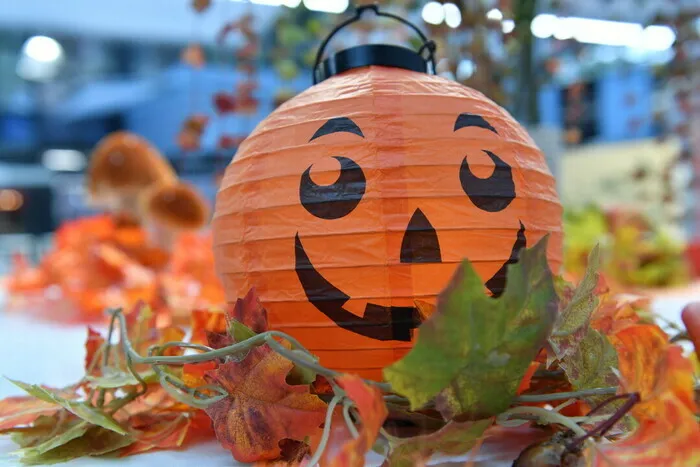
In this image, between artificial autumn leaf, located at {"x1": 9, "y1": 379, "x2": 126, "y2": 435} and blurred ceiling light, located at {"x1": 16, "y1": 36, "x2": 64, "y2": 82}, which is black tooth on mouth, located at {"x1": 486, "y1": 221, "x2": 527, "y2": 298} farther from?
blurred ceiling light, located at {"x1": 16, "y1": 36, "x2": 64, "y2": 82}

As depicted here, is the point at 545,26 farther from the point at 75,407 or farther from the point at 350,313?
the point at 75,407

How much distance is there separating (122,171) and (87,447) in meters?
1.18

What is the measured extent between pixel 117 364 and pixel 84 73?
15.6ft

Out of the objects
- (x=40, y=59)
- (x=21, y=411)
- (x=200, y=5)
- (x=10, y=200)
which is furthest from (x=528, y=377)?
(x=10, y=200)

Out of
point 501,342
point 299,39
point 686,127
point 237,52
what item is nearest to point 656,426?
point 501,342

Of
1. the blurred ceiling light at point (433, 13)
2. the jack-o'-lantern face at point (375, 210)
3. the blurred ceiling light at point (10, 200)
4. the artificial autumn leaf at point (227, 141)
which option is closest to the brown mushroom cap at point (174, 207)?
the artificial autumn leaf at point (227, 141)

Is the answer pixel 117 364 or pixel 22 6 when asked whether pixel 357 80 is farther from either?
pixel 22 6

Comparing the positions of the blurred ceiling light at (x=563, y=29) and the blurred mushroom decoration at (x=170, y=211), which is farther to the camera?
the blurred mushroom decoration at (x=170, y=211)

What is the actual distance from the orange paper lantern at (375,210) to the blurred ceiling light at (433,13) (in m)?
0.46

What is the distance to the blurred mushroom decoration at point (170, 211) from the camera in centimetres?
140

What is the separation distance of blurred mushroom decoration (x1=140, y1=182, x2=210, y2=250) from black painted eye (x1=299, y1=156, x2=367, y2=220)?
102 centimetres

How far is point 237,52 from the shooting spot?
1185 mm

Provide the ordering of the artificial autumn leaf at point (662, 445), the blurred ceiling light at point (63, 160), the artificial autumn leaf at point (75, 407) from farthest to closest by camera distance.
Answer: the blurred ceiling light at point (63, 160) < the artificial autumn leaf at point (75, 407) < the artificial autumn leaf at point (662, 445)

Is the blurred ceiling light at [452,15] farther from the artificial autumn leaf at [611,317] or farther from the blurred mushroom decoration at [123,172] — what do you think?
the blurred mushroom decoration at [123,172]
